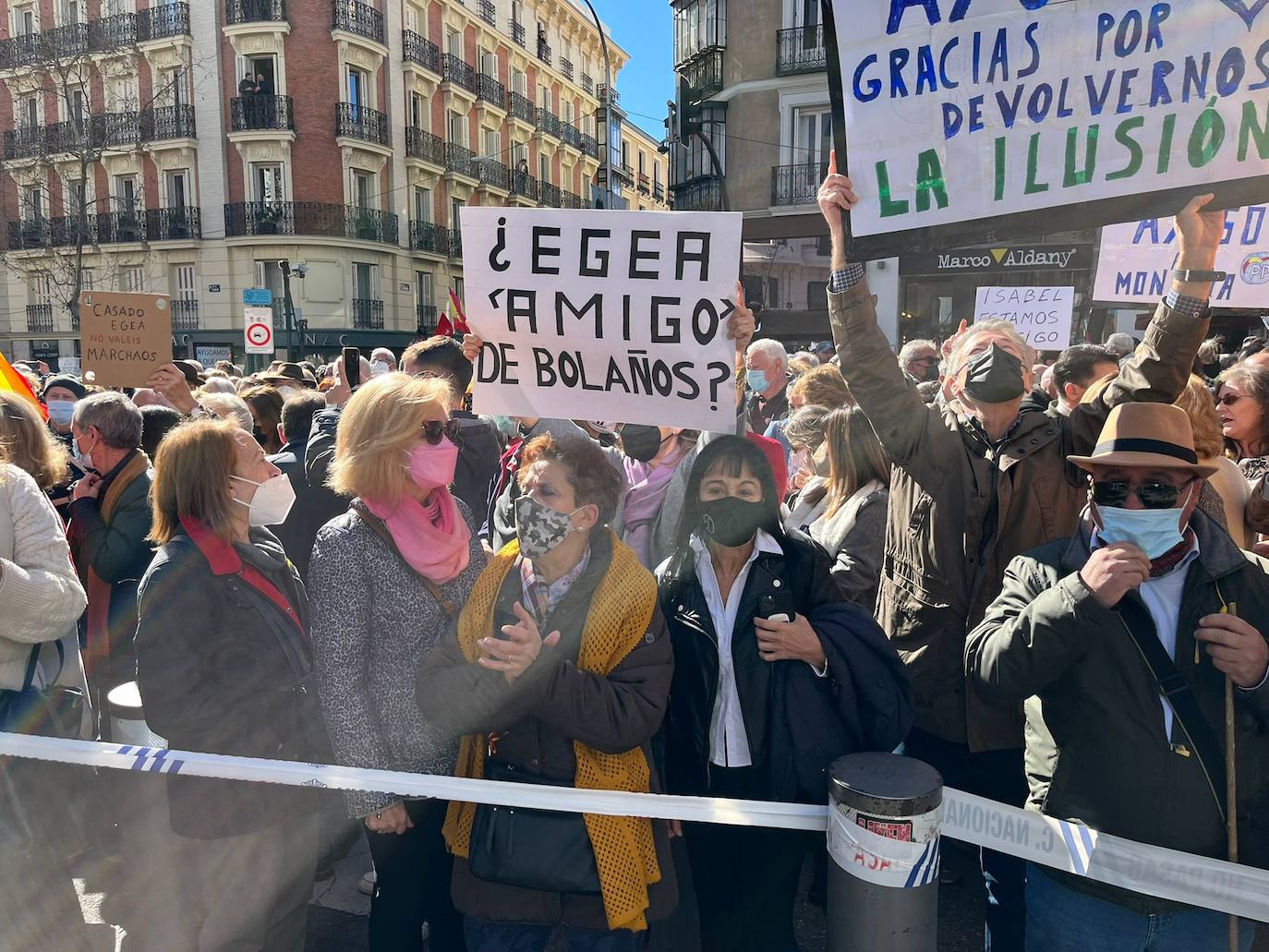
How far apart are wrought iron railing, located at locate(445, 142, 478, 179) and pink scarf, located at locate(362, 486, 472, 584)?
116 ft

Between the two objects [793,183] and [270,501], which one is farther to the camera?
[793,183]

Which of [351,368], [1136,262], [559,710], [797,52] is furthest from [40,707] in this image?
[797,52]

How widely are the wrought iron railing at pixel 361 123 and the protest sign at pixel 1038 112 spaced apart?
105 feet

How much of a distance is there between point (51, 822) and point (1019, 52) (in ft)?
12.8

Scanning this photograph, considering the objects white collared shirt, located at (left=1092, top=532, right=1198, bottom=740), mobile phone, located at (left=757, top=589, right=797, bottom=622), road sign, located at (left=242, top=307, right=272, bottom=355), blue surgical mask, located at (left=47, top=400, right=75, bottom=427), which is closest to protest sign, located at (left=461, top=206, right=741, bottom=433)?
mobile phone, located at (left=757, top=589, right=797, bottom=622)

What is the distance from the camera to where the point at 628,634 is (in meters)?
2.30

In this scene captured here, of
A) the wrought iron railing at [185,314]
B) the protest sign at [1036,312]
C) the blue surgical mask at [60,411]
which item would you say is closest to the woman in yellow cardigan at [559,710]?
the blue surgical mask at [60,411]

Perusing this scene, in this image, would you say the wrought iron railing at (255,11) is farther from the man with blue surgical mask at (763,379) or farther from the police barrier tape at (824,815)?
the police barrier tape at (824,815)

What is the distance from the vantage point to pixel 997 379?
2.79 meters

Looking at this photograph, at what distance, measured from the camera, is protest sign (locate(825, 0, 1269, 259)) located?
2.22m

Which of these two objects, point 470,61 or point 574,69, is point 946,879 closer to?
point 470,61

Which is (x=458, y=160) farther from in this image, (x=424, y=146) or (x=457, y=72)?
(x=457, y=72)

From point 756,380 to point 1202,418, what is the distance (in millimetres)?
3227

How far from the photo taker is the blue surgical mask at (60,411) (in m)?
6.66
